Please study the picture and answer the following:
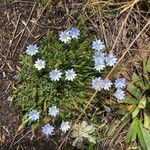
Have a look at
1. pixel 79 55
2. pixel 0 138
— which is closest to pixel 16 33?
pixel 79 55

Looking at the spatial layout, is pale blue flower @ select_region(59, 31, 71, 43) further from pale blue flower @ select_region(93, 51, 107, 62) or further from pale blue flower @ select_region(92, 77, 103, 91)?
pale blue flower @ select_region(92, 77, 103, 91)

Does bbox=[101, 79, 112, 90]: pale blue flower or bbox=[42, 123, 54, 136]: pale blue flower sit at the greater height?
bbox=[101, 79, 112, 90]: pale blue flower

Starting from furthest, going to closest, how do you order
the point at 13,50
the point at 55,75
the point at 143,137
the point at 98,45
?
the point at 13,50 < the point at 143,137 < the point at 98,45 < the point at 55,75

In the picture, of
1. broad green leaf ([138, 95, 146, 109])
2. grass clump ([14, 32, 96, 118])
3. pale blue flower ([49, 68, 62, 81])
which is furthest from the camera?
broad green leaf ([138, 95, 146, 109])

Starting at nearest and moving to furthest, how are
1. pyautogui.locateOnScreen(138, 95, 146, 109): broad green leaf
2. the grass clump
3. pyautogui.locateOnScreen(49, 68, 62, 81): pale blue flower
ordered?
pyautogui.locateOnScreen(49, 68, 62, 81): pale blue flower → the grass clump → pyautogui.locateOnScreen(138, 95, 146, 109): broad green leaf

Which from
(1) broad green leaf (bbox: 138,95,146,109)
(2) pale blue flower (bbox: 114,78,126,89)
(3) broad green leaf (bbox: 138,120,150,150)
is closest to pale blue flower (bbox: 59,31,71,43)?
(2) pale blue flower (bbox: 114,78,126,89)

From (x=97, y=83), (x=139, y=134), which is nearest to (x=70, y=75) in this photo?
(x=97, y=83)

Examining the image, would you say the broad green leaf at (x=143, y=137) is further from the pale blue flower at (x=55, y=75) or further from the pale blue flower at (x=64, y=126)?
the pale blue flower at (x=55, y=75)

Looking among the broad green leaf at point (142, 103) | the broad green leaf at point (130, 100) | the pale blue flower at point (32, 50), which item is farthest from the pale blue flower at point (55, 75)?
the broad green leaf at point (142, 103)

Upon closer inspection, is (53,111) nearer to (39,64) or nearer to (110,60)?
(39,64)

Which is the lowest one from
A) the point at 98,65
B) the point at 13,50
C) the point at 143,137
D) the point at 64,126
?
Answer: the point at 143,137

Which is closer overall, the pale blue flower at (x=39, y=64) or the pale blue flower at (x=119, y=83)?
the pale blue flower at (x=39, y=64)
